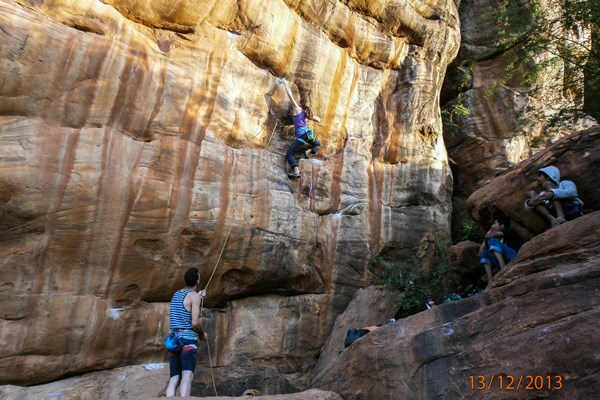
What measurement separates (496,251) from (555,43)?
8205 mm

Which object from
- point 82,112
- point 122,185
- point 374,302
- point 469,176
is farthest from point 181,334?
point 469,176

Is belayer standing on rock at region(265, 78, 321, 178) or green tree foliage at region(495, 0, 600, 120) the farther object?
green tree foliage at region(495, 0, 600, 120)

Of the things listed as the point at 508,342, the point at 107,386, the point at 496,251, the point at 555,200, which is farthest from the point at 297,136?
the point at 508,342

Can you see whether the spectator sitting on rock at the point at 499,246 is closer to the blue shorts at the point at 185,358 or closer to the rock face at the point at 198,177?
the rock face at the point at 198,177

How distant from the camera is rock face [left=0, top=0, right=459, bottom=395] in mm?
A: 7254

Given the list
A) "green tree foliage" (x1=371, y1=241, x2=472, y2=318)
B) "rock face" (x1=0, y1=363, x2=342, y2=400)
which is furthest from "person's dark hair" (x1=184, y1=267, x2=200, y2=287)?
"green tree foliage" (x1=371, y1=241, x2=472, y2=318)

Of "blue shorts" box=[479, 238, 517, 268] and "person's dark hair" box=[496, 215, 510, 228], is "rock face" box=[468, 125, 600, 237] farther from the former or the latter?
"blue shorts" box=[479, 238, 517, 268]

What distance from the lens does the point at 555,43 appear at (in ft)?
43.9

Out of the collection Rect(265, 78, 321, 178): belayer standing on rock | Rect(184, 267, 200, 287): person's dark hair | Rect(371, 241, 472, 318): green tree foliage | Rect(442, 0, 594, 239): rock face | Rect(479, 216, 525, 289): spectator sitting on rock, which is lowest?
Rect(184, 267, 200, 287): person's dark hair

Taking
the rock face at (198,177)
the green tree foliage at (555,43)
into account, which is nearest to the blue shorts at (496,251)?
the rock face at (198,177)

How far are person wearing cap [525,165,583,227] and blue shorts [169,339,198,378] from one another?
6205mm

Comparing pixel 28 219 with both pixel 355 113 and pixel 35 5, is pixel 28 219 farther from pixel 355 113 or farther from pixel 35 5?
pixel 355 113

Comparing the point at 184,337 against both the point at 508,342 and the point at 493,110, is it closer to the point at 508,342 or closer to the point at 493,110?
the point at 508,342

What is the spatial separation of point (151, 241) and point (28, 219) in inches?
76.4
